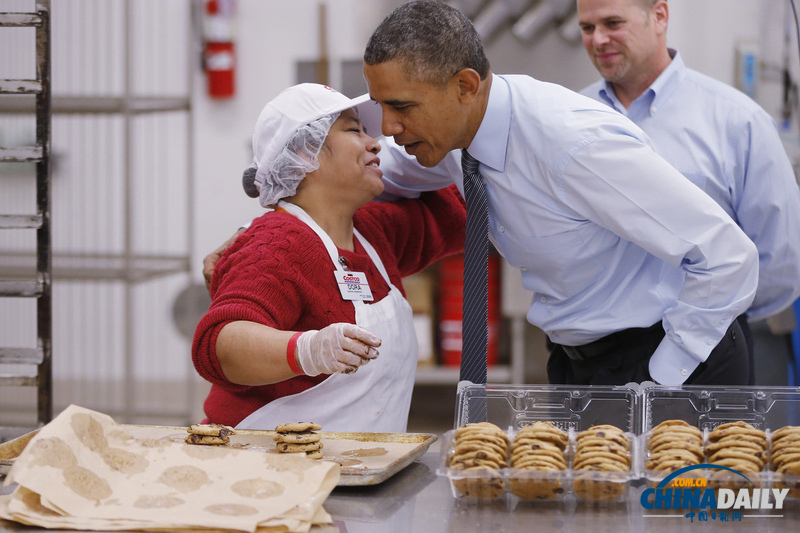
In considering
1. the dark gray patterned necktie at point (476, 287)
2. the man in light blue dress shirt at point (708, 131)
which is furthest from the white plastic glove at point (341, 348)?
the man in light blue dress shirt at point (708, 131)

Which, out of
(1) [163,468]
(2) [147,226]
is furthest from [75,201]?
(1) [163,468]

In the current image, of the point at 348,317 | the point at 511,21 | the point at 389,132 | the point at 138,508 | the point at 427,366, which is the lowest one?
the point at 427,366

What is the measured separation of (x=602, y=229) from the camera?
70.0 inches

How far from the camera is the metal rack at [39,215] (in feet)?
6.11

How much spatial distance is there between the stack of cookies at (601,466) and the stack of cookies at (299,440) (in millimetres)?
439

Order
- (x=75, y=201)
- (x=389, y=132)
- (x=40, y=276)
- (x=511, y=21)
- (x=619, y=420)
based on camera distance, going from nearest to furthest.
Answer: (x=619, y=420) → (x=389, y=132) → (x=40, y=276) → (x=511, y=21) → (x=75, y=201)

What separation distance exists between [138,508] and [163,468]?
0.10 meters

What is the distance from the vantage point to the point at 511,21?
4371 mm

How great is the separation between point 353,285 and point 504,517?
68cm

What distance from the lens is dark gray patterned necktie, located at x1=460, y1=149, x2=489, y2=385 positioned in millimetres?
1763

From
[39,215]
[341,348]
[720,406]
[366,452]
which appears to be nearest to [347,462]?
[366,452]

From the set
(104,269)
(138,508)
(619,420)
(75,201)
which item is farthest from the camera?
(75,201)

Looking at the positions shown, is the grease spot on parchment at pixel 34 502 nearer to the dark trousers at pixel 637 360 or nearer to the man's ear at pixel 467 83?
the man's ear at pixel 467 83

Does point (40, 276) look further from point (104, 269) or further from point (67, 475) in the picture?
point (104, 269)
